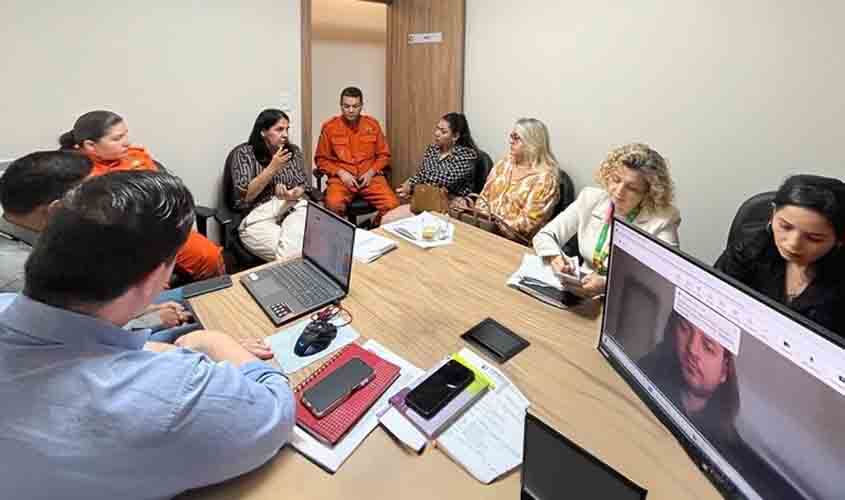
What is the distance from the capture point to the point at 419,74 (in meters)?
4.06

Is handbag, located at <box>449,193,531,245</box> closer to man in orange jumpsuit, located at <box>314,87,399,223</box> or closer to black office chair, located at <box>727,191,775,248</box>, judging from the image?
man in orange jumpsuit, located at <box>314,87,399,223</box>

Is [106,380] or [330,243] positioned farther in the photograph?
[330,243]

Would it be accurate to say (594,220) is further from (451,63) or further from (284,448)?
(451,63)

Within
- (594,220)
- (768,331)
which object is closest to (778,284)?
(594,220)

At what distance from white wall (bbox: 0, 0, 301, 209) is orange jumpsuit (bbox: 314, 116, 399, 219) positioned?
317mm

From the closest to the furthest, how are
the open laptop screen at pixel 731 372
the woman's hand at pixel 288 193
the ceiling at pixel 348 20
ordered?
the open laptop screen at pixel 731 372
the woman's hand at pixel 288 193
the ceiling at pixel 348 20

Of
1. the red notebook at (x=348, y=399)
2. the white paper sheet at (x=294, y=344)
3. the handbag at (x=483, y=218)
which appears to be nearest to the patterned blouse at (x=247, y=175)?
the handbag at (x=483, y=218)

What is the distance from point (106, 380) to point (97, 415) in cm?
5

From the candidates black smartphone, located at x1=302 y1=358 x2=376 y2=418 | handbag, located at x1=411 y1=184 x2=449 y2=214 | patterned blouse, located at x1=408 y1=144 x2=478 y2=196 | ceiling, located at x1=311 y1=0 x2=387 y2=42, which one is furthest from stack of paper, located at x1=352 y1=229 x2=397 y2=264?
ceiling, located at x1=311 y1=0 x2=387 y2=42

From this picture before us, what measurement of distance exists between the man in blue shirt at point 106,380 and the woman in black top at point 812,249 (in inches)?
59.2

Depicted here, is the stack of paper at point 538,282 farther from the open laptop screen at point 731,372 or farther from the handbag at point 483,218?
the handbag at point 483,218

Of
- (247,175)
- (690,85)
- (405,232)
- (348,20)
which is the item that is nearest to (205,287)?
(405,232)

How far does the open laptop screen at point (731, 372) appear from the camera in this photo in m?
0.65

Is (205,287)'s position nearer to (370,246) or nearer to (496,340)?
(370,246)
